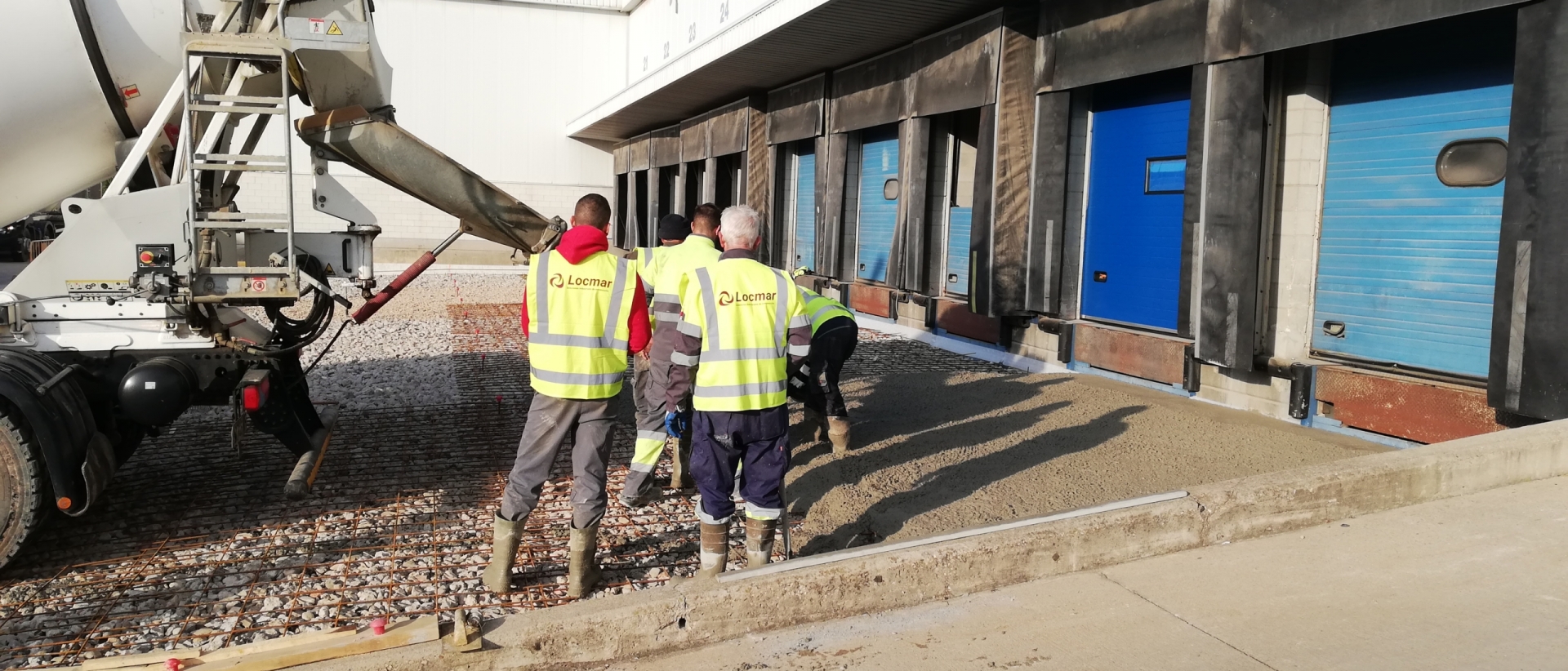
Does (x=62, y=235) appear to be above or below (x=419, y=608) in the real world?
above

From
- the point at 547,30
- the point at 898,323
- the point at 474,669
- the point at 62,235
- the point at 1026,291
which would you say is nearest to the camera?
the point at 474,669

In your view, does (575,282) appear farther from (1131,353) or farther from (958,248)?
(958,248)

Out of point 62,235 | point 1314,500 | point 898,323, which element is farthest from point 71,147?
point 898,323

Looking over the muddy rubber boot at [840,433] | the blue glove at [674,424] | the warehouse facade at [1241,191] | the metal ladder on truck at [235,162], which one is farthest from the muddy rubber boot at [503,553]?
the warehouse facade at [1241,191]

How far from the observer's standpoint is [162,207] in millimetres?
5363

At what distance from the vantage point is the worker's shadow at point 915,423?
21.7 ft

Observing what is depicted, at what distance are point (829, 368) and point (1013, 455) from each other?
1375mm

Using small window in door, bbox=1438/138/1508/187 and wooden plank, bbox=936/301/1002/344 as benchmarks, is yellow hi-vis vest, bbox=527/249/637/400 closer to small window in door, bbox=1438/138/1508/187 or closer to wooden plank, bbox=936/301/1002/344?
small window in door, bbox=1438/138/1508/187

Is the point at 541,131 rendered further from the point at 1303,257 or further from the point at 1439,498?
the point at 1439,498

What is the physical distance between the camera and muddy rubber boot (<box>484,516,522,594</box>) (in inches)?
181

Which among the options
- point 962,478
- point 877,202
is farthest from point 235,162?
point 877,202

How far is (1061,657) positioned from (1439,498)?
257 cm

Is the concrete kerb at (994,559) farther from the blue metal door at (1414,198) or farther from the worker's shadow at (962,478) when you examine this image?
the blue metal door at (1414,198)

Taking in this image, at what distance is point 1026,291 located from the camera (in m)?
10.7
